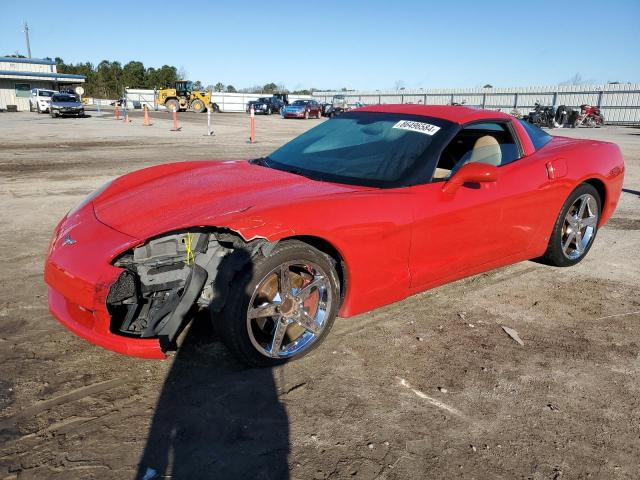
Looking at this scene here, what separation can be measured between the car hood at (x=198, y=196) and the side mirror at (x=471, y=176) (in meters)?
0.68

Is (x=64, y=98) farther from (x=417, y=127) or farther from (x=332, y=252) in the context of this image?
(x=332, y=252)

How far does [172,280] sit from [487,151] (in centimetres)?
256

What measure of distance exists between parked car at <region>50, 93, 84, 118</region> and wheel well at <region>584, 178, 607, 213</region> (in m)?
32.3

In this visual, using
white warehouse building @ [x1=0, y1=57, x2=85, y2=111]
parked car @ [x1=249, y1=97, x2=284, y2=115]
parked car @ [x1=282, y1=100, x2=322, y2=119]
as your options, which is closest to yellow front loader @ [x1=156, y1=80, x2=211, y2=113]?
parked car @ [x1=249, y1=97, x2=284, y2=115]

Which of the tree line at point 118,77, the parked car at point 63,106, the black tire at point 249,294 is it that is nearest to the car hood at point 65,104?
the parked car at point 63,106

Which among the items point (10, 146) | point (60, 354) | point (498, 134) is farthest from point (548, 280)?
point (10, 146)

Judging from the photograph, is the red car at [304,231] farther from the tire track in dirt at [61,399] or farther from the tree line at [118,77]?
the tree line at [118,77]

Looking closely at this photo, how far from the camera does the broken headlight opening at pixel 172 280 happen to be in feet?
8.61

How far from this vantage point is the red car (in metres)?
2.63

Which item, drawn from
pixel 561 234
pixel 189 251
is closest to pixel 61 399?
pixel 189 251

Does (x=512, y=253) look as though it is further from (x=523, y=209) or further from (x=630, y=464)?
(x=630, y=464)

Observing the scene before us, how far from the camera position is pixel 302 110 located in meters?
38.9

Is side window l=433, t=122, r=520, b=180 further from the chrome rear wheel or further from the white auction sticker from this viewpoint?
the chrome rear wheel

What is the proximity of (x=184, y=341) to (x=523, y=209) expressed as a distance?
102 inches
